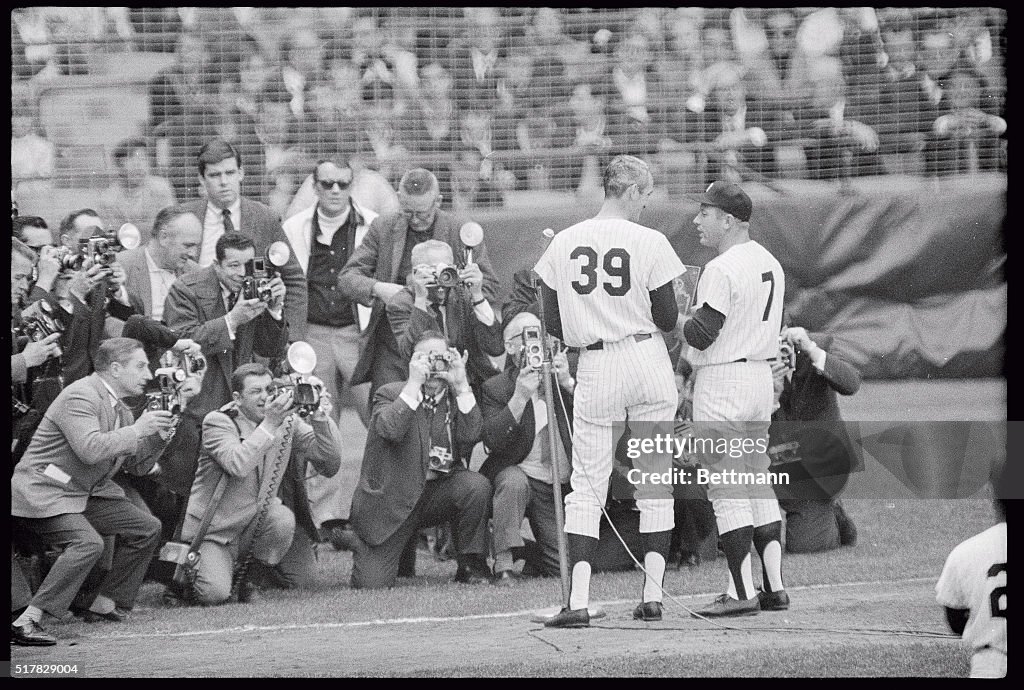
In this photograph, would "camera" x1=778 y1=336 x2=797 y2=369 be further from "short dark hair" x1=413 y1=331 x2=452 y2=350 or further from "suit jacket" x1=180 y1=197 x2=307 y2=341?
"suit jacket" x1=180 y1=197 x2=307 y2=341

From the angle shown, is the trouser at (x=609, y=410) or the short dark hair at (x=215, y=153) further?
the short dark hair at (x=215, y=153)

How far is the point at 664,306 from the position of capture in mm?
5664

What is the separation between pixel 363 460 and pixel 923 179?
274cm

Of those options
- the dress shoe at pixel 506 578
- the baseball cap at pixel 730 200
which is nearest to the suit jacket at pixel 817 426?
the baseball cap at pixel 730 200

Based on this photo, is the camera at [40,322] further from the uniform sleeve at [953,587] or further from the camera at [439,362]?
the uniform sleeve at [953,587]

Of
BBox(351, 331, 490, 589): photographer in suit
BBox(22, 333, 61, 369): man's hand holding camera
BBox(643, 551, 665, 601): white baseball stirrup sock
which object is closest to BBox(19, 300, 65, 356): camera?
BBox(22, 333, 61, 369): man's hand holding camera

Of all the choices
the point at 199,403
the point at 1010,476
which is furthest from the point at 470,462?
the point at 1010,476

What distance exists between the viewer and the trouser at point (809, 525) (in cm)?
611

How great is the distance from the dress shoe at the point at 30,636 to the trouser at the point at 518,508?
6.17 ft

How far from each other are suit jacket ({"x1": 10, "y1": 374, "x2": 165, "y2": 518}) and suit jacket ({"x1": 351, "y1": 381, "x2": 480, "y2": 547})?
1002mm

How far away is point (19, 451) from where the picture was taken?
5.87m

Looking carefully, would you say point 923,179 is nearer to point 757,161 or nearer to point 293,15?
point 757,161

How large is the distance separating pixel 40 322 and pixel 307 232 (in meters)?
1.18

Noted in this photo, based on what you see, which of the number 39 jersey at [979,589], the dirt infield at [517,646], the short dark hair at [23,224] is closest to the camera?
the number 39 jersey at [979,589]
